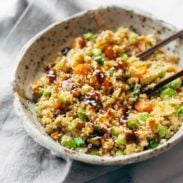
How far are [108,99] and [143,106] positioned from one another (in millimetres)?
155

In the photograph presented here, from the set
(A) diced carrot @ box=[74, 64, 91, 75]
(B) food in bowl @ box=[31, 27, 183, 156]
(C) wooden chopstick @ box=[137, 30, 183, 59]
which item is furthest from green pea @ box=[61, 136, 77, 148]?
(C) wooden chopstick @ box=[137, 30, 183, 59]

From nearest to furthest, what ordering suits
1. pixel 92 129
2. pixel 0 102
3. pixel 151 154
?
1. pixel 151 154
2. pixel 92 129
3. pixel 0 102

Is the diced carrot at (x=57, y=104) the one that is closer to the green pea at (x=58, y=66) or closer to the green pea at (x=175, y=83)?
the green pea at (x=58, y=66)

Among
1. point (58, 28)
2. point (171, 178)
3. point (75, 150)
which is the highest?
point (58, 28)

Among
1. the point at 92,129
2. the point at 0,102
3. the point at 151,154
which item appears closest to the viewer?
the point at 151,154

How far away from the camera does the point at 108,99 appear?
215 centimetres

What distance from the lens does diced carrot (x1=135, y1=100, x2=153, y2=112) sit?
213 cm

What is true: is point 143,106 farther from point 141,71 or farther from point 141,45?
point 141,45

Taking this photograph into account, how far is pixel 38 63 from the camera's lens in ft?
8.02

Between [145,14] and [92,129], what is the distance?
794 millimetres

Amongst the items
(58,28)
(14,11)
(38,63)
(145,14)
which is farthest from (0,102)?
(145,14)

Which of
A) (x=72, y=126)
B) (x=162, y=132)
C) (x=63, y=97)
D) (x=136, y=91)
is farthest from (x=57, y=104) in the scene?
(x=162, y=132)

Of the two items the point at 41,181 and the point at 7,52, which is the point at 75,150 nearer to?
the point at 41,181

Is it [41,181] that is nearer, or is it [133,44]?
[41,181]
